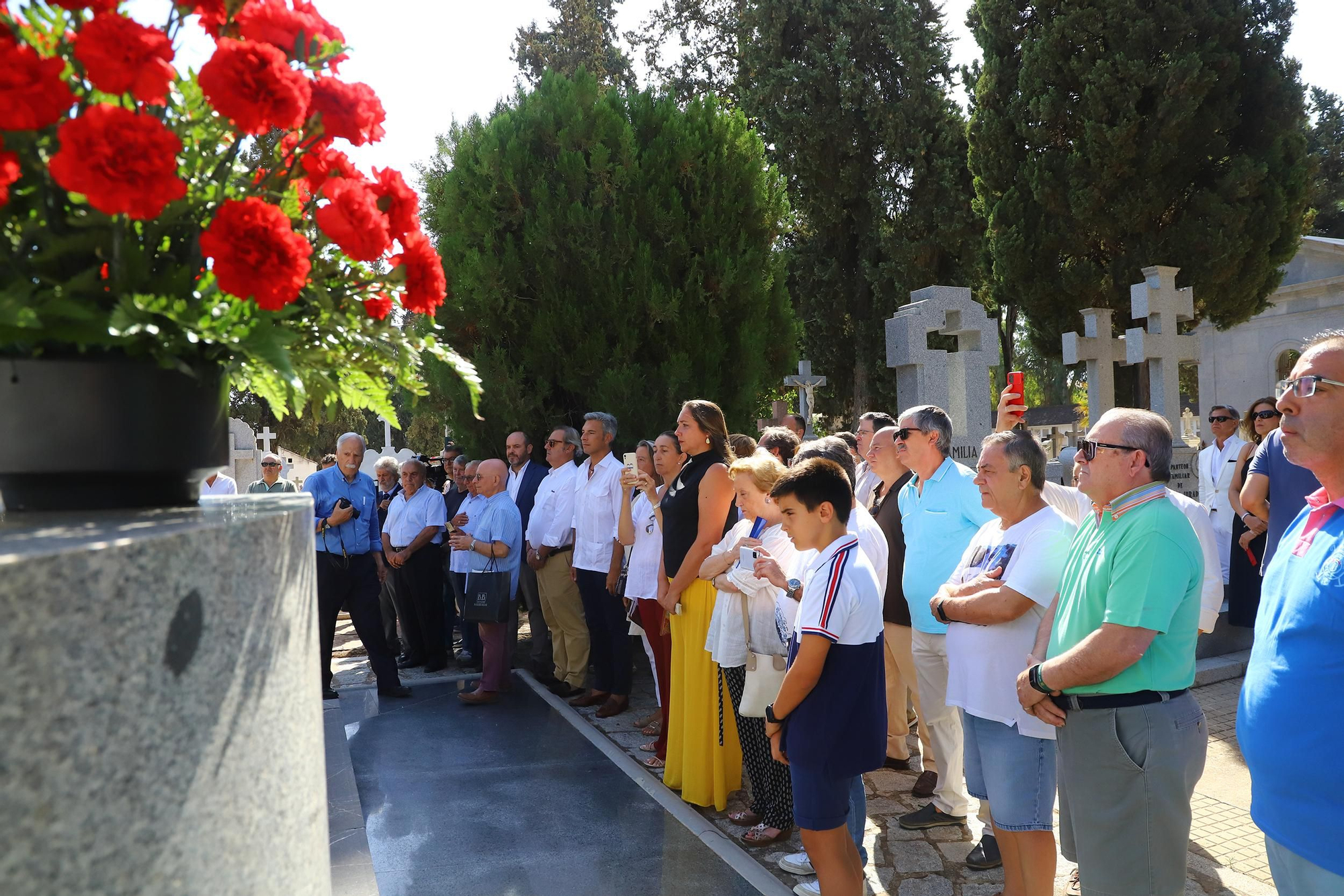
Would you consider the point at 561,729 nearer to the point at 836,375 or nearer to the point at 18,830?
the point at 18,830

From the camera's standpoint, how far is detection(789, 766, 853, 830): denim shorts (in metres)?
3.32

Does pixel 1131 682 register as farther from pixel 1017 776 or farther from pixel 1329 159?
pixel 1329 159

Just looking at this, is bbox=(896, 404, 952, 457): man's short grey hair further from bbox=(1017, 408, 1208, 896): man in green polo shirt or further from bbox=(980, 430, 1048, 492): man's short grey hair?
bbox=(1017, 408, 1208, 896): man in green polo shirt

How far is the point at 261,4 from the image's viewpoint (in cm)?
159

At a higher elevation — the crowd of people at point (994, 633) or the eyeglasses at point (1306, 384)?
the eyeglasses at point (1306, 384)

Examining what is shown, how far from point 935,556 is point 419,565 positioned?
5.46m

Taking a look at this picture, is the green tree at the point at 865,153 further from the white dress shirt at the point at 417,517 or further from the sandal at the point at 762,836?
the sandal at the point at 762,836

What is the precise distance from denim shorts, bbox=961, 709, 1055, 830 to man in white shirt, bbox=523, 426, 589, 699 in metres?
4.39

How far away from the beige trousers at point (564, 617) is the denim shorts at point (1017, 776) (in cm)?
447

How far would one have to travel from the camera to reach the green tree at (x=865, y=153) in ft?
68.6

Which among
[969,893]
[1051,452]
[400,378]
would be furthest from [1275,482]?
[1051,452]

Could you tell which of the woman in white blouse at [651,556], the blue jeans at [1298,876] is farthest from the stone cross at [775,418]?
the blue jeans at [1298,876]

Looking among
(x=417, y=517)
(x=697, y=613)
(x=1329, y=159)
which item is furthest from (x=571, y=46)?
(x=1329, y=159)

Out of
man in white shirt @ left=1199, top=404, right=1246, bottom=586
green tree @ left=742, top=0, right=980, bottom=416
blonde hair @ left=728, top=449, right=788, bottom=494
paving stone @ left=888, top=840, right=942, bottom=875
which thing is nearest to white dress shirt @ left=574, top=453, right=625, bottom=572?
blonde hair @ left=728, top=449, right=788, bottom=494
